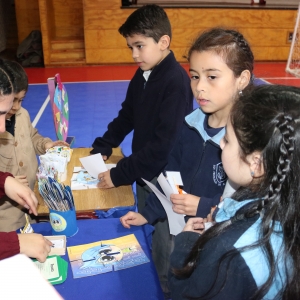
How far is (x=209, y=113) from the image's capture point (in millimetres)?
1600

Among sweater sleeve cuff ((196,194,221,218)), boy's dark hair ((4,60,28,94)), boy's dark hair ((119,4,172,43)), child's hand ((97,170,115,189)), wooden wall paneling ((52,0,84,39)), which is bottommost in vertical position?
child's hand ((97,170,115,189))

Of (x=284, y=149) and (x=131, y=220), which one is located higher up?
(x=284, y=149)

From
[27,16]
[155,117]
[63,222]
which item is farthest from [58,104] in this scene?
[27,16]

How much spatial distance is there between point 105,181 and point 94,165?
177 mm

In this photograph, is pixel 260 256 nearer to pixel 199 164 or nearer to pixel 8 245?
pixel 199 164

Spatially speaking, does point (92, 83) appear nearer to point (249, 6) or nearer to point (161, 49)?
point (249, 6)

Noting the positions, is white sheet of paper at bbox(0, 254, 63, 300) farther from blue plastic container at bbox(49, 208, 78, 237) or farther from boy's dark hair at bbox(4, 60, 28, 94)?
boy's dark hair at bbox(4, 60, 28, 94)

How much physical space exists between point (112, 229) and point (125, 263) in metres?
0.24

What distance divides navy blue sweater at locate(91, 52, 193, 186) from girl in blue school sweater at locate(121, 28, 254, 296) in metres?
0.30

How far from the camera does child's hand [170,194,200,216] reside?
4.82ft

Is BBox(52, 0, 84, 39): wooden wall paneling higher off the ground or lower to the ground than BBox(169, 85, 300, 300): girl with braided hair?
higher

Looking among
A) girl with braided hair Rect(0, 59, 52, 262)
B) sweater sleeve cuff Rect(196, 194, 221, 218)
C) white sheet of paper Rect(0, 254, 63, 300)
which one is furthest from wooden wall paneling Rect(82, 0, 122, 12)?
white sheet of paper Rect(0, 254, 63, 300)

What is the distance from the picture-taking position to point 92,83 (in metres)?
6.64

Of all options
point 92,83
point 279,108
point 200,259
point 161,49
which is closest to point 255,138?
point 279,108
